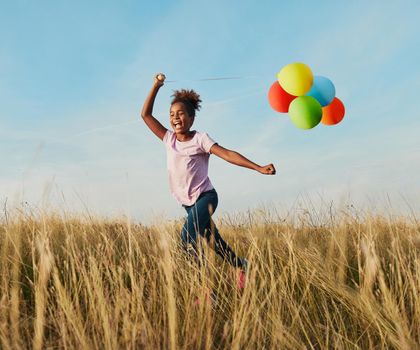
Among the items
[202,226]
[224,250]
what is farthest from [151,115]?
[224,250]

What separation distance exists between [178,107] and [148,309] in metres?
1.76

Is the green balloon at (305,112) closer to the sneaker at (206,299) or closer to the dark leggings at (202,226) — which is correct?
the dark leggings at (202,226)

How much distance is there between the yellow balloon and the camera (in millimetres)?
4621

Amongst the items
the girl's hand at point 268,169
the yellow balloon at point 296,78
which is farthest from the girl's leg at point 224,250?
the yellow balloon at point 296,78

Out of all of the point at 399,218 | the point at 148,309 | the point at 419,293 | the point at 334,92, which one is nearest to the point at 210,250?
the point at 148,309

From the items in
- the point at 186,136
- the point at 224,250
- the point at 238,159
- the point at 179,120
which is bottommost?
the point at 224,250

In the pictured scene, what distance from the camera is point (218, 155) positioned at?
348 centimetres

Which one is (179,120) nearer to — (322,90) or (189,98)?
(189,98)

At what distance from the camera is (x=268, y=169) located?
296 cm

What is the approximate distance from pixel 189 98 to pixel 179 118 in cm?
43

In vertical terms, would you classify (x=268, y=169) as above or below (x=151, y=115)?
Result: below

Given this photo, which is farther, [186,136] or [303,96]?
[303,96]

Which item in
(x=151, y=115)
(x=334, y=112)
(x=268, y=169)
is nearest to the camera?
(x=268, y=169)

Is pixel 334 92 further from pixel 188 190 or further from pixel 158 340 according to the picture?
pixel 158 340
